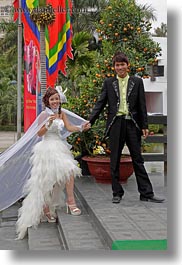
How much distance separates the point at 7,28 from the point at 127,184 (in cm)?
1311

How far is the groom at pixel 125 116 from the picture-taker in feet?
14.9

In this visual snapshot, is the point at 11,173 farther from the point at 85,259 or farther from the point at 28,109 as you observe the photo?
the point at 28,109

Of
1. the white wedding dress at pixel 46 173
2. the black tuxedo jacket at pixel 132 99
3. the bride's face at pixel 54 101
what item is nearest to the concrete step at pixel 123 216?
the white wedding dress at pixel 46 173

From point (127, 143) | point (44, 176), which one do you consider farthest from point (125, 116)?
point (44, 176)

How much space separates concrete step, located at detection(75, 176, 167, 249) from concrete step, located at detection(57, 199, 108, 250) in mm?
62

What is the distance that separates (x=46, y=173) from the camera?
4406mm

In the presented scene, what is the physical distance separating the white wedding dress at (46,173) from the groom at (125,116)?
48 cm

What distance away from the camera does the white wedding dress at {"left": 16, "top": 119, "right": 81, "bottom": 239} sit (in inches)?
174

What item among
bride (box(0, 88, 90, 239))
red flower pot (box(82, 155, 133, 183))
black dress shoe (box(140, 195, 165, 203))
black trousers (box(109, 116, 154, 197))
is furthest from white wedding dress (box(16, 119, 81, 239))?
red flower pot (box(82, 155, 133, 183))

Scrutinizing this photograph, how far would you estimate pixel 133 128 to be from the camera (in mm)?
4605

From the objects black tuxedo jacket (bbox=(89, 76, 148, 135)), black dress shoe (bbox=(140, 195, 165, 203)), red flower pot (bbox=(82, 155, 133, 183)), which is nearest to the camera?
black tuxedo jacket (bbox=(89, 76, 148, 135))

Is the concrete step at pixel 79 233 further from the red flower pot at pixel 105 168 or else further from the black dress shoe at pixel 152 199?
the red flower pot at pixel 105 168

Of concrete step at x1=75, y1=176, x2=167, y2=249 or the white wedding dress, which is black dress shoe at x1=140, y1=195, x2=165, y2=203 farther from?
the white wedding dress

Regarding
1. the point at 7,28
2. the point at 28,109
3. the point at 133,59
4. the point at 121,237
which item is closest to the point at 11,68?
the point at 7,28
